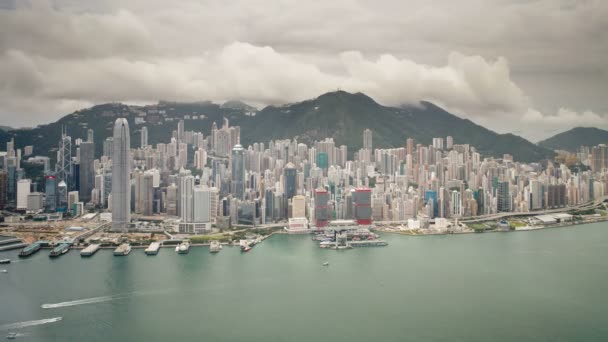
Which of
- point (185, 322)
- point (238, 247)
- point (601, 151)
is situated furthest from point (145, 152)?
point (601, 151)

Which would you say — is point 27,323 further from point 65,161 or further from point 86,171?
point 65,161

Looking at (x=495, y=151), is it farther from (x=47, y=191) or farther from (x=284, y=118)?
(x=47, y=191)

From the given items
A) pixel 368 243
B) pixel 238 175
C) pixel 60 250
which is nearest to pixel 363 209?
pixel 368 243

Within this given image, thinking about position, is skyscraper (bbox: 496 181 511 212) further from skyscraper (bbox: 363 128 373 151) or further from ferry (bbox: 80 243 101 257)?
ferry (bbox: 80 243 101 257)

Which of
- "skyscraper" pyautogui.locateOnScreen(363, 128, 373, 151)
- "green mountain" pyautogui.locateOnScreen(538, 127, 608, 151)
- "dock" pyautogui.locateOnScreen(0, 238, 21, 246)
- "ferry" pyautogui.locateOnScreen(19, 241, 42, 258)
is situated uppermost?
"skyscraper" pyautogui.locateOnScreen(363, 128, 373, 151)

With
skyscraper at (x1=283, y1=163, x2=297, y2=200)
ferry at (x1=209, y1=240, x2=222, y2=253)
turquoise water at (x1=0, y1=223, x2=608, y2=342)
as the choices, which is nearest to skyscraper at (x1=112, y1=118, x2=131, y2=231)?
turquoise water at (x1=0, y1=223, x2=608, y2=342)
